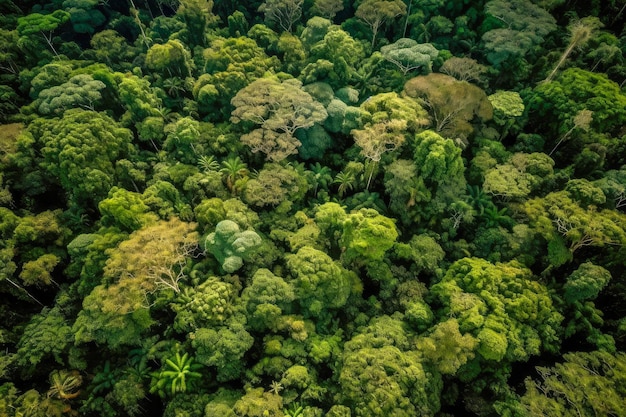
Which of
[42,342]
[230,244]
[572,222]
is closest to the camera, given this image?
[42,342]

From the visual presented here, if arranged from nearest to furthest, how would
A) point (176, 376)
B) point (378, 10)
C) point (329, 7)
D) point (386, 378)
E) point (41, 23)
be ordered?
point (386, 378) → point (176, 376) → point (41, 23) → point (378, 10) → point (329, 7)

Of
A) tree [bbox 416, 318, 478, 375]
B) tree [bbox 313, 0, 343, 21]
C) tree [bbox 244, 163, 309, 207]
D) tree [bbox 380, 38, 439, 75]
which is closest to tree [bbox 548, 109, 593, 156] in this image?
tree [bbox 380, 38, 439, 75]

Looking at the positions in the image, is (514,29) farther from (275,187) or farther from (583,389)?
(583,389)

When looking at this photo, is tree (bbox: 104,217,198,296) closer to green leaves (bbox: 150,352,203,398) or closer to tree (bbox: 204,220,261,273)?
tree (bbox: 204,220,261,273)

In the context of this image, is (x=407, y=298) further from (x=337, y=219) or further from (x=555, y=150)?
(x=555, y=150)

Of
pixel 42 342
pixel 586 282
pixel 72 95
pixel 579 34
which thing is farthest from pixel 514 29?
pixel 42 342

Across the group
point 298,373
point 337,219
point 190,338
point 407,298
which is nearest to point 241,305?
point 190,338
